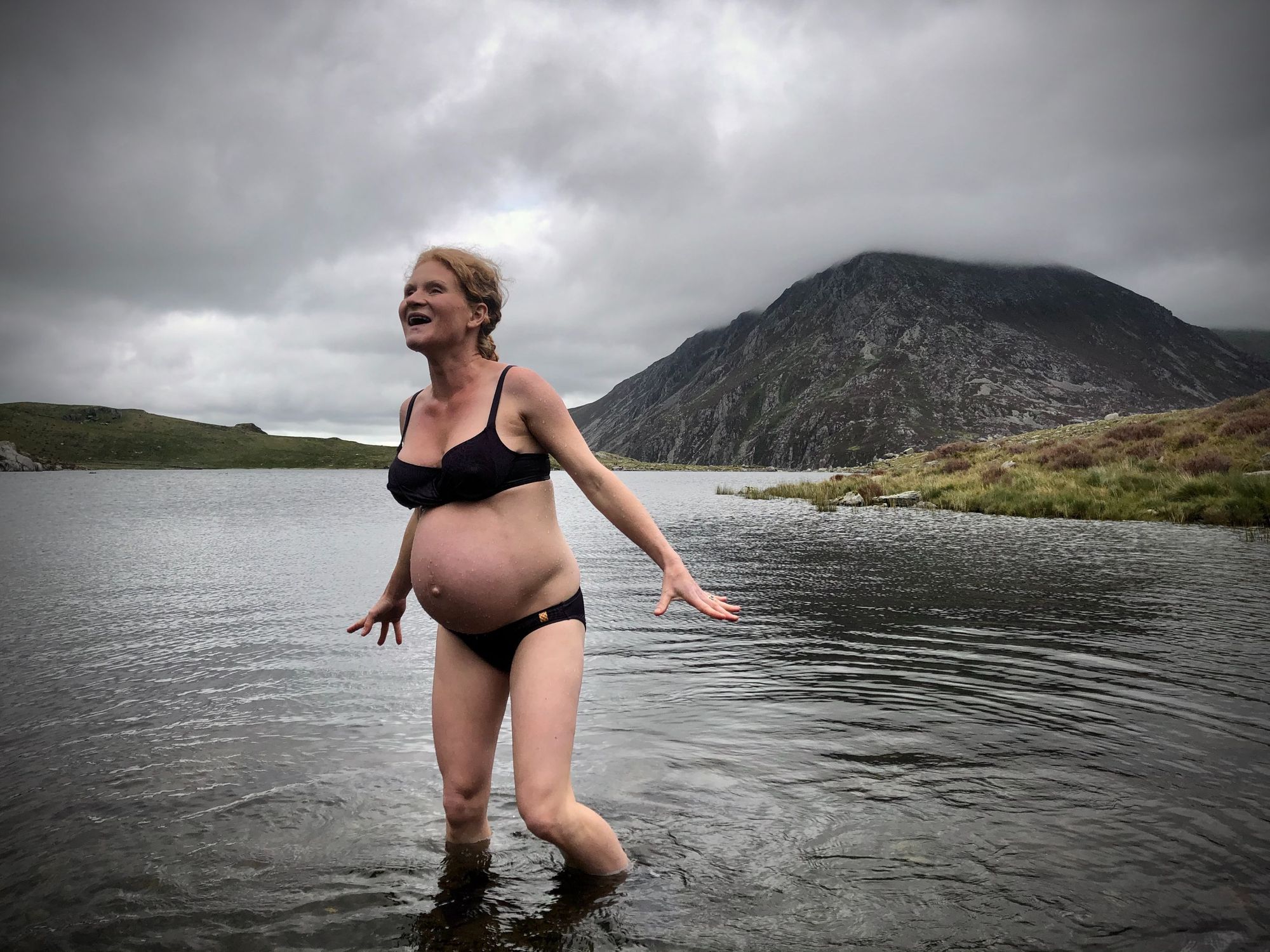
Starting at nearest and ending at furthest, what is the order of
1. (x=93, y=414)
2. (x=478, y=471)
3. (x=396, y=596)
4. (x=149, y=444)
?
(x=478, y=471), (x=396, y=596), (x=149, y=444), (x=93, y=414)

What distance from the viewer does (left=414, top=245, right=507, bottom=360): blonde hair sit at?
354cm

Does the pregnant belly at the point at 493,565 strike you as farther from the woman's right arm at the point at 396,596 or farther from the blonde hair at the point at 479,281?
the blonde hair at the point at 479,281

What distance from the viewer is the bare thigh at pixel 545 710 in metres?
3.13

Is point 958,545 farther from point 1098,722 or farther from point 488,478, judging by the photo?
A: point 488,478

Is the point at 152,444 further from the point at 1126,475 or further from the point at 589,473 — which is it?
the point at 589,473

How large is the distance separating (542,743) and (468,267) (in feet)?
7.83

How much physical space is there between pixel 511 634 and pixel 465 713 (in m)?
0.53

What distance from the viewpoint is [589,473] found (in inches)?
133

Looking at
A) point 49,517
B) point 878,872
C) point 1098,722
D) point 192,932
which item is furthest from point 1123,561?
point 49,517

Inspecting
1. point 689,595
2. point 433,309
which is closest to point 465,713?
point 689,595

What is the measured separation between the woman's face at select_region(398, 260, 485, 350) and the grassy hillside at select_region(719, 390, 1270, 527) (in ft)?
82.1

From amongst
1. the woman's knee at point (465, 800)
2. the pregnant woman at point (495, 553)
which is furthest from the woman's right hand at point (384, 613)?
the woman's knee at point (465, 800)

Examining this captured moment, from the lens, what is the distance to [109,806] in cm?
447

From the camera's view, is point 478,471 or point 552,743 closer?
point 552,743
